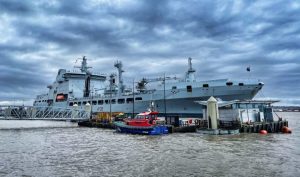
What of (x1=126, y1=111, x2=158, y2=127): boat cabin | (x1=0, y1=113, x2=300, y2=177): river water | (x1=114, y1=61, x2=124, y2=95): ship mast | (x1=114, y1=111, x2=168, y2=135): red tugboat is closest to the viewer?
(x1=0, y1=113, x2=300, y2=177): river water

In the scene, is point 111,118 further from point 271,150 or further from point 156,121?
point 271,150

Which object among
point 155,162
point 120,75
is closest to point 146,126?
point 155,162

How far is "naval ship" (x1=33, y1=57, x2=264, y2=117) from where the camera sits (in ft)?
173

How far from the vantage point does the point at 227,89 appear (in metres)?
52.1

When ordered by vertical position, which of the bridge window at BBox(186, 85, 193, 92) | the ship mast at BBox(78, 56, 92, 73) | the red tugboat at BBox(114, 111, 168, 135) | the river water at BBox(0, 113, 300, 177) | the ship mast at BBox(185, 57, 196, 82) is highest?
the ship mast at BBox(78, 56, 92, 73)

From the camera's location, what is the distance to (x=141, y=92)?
67.0 m

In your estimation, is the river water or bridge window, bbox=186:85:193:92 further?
bridge window, bbox=186:85:193:92

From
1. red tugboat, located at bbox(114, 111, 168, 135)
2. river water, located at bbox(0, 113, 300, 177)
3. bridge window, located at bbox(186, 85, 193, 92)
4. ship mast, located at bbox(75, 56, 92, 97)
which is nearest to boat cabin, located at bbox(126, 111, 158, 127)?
red tugboat, located at bbox(114, 111, 168, 135)

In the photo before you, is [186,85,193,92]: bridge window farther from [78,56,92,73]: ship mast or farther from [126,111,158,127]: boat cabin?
[78,56,92,73]: ship mast

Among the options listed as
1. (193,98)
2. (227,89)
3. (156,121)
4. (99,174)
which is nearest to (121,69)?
(193,98)

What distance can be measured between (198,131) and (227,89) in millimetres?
17546

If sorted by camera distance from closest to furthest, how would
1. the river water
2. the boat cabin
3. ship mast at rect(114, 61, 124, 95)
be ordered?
the river water
the boat cabin
ship mast at rect(114, 61, 124, 95)

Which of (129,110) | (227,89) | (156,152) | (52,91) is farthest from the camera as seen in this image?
(52,91)

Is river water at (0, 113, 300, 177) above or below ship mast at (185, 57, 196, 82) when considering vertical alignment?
below
